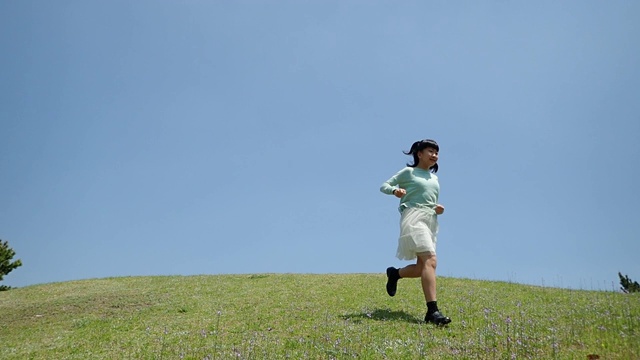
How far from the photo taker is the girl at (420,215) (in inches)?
376

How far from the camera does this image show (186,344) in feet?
30.3

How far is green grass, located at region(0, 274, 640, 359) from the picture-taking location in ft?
24.9

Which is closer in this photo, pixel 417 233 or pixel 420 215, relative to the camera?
pixel 417 233

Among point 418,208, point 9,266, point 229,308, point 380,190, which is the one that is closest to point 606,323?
point 418,208

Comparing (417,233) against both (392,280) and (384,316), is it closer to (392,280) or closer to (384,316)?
(392,280)

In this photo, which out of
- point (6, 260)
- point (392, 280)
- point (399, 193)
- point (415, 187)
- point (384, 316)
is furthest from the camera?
point (6, 260)

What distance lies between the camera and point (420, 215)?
9961 mm

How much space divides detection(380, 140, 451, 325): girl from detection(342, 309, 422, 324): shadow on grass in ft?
1.67

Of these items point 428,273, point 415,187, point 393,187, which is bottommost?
point 428,273

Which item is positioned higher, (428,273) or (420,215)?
(420,215)

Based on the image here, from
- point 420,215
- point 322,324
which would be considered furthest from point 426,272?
point 322,324

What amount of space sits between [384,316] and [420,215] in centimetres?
243

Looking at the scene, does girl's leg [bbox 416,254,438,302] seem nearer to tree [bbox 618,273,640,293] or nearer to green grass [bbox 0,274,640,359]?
green grass [bbox 0,274,640,359]

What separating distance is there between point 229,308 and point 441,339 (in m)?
7.25
